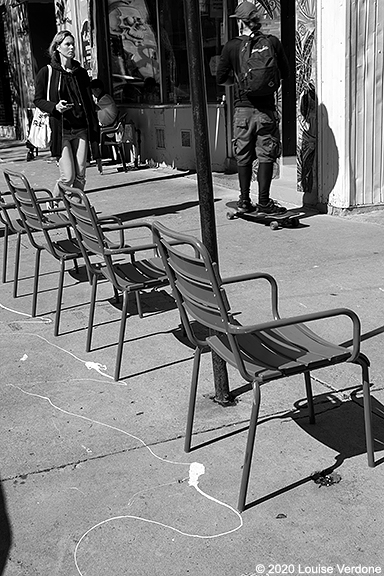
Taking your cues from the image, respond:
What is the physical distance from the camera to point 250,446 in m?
2.88

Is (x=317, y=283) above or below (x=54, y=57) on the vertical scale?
below

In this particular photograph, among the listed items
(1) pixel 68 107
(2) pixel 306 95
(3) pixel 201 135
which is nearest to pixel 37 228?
(3) pixel 201 135

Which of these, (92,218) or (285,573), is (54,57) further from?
(285,573)

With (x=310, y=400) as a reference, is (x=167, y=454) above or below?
below

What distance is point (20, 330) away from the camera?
16.9 ft

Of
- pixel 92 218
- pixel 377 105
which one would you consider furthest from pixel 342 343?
pixel 377 105

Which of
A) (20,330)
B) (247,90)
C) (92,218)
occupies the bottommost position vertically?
(20,330)

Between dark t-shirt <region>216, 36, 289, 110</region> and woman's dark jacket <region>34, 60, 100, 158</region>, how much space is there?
140cm

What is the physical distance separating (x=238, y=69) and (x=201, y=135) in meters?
4.40

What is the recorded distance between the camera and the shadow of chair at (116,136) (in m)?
13.5

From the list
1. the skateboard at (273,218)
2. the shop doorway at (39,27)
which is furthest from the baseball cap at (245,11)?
the shop doorway at (39,27)

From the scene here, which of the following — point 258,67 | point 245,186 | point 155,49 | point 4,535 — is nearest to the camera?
point 4,535

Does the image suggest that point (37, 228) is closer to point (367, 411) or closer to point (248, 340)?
point (248, 340)

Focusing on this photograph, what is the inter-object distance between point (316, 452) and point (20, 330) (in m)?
2.51
